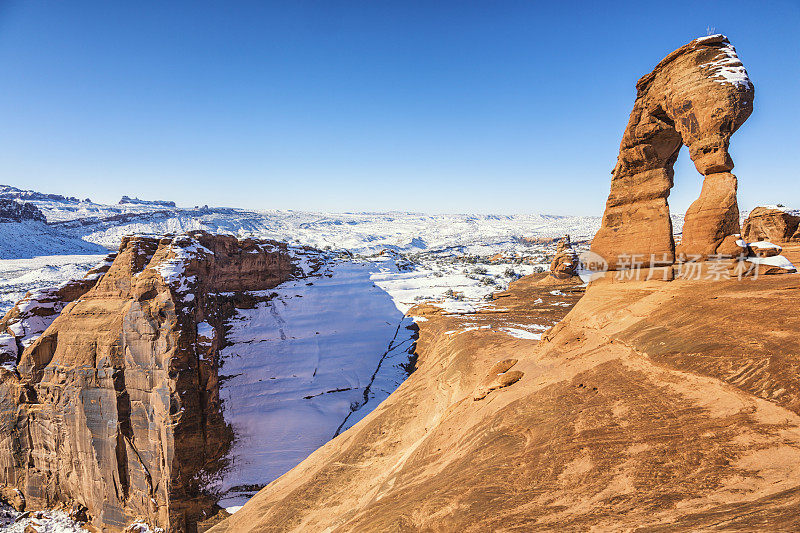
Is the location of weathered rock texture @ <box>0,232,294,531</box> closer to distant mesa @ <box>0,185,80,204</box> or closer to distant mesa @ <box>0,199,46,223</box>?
distant mesa @ <box>0,199,46,223</box>

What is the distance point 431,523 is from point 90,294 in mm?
12983

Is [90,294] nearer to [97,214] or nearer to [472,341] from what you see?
[472,341]

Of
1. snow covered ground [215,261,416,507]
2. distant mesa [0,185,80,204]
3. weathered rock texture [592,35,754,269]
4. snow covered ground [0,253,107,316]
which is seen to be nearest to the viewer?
weathered rock texture [592,35,754,269]

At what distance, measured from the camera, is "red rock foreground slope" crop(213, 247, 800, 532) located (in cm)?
357

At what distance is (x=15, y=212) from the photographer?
69.9m

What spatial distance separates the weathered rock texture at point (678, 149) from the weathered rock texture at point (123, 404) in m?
13.2

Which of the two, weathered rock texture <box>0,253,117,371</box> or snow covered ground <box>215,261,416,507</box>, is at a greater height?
weathered rock texture <box>0,253,117,371</box>

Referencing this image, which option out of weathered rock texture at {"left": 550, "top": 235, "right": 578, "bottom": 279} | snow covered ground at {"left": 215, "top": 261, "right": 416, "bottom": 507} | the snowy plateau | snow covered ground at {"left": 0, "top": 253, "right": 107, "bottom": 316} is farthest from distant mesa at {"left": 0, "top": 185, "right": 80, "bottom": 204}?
weathered rock texture at {"left": 550, "top": 235, "right": 578, "bottom": 279}

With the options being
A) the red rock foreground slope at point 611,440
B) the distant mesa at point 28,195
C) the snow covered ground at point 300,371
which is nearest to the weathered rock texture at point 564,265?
the snow covered ground at point 300,371

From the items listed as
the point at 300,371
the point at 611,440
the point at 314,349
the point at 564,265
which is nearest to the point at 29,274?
the point at 314,349

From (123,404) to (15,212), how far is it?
9483cm

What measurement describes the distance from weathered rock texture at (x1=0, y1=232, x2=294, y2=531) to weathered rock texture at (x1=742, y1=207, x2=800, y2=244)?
27122 mm

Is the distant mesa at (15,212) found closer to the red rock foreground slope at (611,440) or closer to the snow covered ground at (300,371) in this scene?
the snow covered ground at (300,371)

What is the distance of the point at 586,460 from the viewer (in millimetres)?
4438
